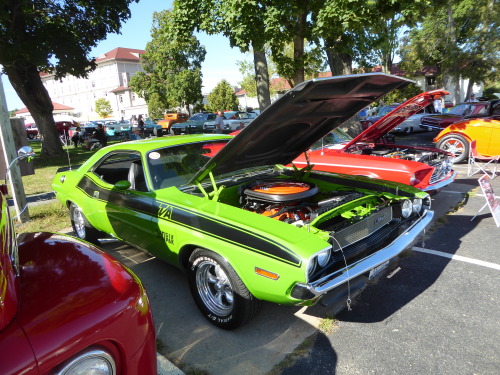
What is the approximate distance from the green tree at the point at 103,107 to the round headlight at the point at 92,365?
2321 inches

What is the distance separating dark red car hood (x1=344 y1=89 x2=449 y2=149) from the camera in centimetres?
566

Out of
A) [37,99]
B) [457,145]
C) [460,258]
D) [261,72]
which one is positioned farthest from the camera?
[37,99]

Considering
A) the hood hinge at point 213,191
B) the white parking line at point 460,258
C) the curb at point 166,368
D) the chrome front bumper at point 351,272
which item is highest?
the hood hinge at point 213,191

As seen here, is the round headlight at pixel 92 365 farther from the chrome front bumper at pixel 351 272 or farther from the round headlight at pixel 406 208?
the round headlight at pixel 406 208

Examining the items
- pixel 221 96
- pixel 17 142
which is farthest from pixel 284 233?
pixel 221 96

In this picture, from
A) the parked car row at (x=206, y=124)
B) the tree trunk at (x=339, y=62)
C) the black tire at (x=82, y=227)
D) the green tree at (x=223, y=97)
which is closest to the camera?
the black tire at (x=82, y=227)

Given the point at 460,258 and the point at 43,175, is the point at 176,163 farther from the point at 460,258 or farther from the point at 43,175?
the point at 43,175

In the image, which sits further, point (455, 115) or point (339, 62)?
point (455, 115)

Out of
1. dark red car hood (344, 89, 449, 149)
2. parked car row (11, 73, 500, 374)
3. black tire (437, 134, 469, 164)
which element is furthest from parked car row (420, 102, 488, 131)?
parked car row (11, 73, 500, 374)

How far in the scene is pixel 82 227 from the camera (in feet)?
15.8

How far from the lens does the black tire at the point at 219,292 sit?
2.60 meters

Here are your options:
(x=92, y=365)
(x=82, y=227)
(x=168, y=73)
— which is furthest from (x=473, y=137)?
(x=168, y=73)

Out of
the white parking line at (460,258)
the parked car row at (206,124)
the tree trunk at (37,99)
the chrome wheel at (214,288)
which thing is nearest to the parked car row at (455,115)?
the white parking line at (460,258)

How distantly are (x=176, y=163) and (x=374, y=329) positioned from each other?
8.04 ft
